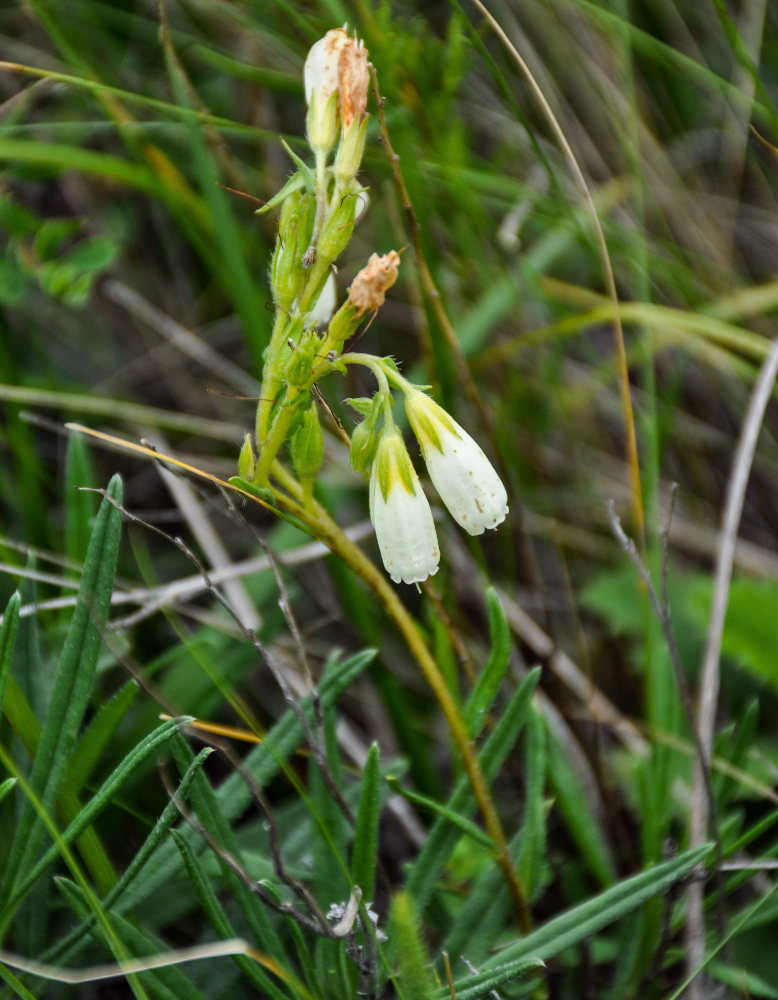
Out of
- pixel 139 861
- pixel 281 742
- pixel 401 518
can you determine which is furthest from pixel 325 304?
pixel 139 861

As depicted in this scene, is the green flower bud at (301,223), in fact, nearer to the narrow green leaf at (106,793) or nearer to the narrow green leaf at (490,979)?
the narrow green leaf at (106,793)

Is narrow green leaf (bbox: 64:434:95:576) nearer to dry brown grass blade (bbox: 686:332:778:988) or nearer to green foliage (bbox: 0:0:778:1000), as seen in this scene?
green foliage (bbox: 0:0:778:1000)

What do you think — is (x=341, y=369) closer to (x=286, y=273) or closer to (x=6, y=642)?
(x=286, y=273)

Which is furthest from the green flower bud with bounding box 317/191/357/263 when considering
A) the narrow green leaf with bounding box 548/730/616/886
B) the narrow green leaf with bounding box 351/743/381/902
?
the narrow green leaf with bounding box 548/730/616/886

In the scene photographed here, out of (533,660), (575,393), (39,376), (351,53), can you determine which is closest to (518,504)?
(533,660)

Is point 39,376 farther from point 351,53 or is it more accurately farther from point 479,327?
point 351,53

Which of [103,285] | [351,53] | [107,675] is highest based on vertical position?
[351,53]
